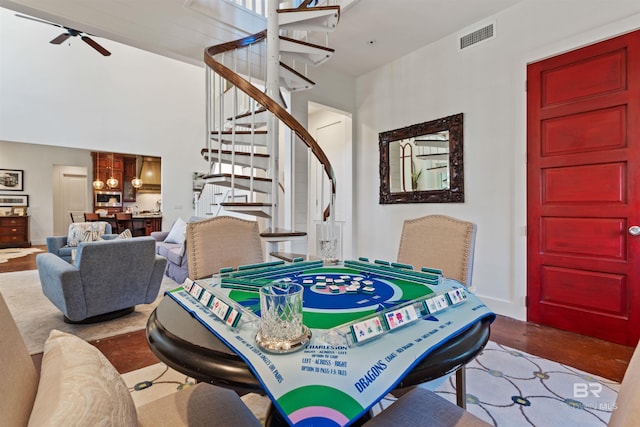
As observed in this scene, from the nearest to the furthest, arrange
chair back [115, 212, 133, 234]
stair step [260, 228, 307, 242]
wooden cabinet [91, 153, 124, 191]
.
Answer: stair step [260, 228, 307, 242], chair back [115, 212, 133, 234], wooden cabinet [91, 153, 124, 191]

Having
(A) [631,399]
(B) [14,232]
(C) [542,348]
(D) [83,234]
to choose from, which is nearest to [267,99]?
(A) [631,399]

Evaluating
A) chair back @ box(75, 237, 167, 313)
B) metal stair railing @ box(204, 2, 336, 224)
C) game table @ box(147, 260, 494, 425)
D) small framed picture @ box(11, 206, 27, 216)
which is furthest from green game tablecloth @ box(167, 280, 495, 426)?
small framed picture @ box(11, 206, 27, 216)

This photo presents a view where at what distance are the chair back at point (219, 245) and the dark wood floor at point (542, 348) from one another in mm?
925

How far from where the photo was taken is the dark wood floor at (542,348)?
6.75 ft

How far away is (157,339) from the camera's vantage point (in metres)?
0.84

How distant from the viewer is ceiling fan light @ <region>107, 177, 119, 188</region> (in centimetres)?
979

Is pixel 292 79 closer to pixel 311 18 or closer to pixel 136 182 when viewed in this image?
pixel 311 18

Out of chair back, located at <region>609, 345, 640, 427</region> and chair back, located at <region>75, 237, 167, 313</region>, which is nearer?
chair back, located at <region>609, 345, 640, 427</region>

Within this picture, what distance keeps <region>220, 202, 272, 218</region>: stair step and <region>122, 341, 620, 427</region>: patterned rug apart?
1321 millimetres

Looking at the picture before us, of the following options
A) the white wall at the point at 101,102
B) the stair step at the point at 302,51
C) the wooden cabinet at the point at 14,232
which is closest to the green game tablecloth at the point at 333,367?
the stair step at the point at 302,51

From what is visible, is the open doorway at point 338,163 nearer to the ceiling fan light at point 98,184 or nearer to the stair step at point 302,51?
the stair step at point 302,51

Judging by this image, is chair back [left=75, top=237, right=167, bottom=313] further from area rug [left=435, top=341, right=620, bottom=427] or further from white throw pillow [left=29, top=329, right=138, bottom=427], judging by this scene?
area rug [left=435, top=341, right=620, bottom=427]

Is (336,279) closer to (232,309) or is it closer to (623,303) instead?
(232,309)

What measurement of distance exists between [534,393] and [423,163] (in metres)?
2.48
